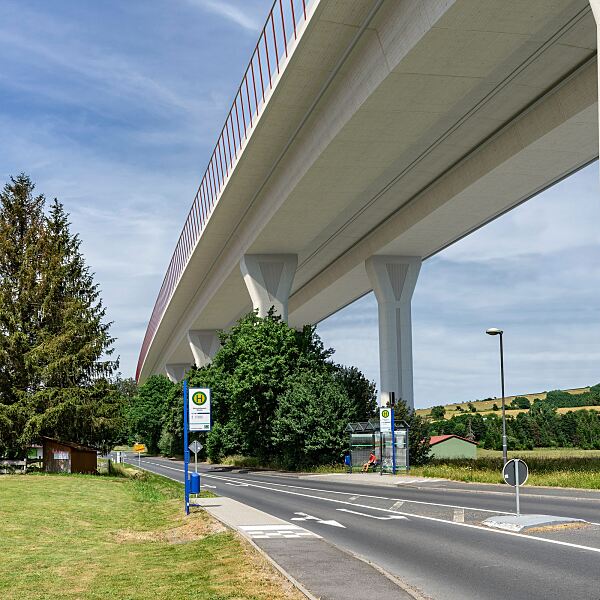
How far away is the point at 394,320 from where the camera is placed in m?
48.4

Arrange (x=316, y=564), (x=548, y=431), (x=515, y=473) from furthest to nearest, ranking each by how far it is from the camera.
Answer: (x=548, y=431), (x=515, y=473), (x=316, y=564)

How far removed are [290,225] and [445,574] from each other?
31309mm

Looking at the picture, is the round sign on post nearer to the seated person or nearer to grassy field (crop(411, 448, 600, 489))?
grassy field (crop(411, 448, 600, 489))

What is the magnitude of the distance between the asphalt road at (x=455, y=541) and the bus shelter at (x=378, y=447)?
993 centimetres

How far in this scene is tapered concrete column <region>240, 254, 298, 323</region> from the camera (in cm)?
4691

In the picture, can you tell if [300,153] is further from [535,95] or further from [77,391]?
[77,391]

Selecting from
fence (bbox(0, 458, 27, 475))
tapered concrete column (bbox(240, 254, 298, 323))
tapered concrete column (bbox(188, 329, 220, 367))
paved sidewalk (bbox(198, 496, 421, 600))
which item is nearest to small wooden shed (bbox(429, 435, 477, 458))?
tapered concrete column (bbox(188, 329, 220, 367))

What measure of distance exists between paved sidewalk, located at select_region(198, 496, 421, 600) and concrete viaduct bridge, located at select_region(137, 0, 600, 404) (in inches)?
377

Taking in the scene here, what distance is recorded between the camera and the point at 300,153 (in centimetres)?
3266

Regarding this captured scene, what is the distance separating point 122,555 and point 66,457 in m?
29.0

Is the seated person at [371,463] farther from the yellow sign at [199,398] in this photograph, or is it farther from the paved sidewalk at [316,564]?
the paved sidewalk at [316,564]

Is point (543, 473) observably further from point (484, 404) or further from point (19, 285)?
point (484, 404)

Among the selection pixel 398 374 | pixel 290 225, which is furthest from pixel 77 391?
pixel 398 374

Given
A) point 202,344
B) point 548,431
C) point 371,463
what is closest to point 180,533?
point 371,463
